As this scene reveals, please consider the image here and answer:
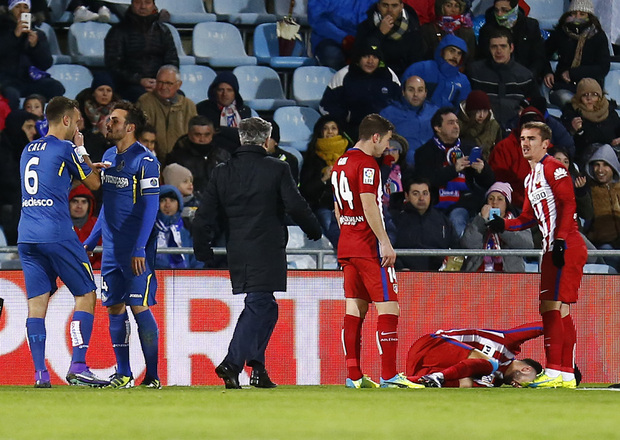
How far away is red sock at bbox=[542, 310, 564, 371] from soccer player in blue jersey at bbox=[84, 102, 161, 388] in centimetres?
287

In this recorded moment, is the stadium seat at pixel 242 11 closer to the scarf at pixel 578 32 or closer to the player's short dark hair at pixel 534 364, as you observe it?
the scarf at pixel 578 32

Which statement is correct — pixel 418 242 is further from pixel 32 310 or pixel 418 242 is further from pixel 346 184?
pixel 32 310

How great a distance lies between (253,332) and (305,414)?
228 cm

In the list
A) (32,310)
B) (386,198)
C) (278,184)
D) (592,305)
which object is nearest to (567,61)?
(386,198)

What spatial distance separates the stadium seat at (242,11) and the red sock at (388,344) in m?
8.17

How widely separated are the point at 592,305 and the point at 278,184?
3.53 metres

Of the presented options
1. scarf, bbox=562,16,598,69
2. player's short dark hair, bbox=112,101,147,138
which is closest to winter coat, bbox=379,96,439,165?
scarf, bbox=562,16,598,69

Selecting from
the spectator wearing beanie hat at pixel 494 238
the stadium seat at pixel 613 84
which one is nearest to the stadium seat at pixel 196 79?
the spectator wearing beanie hat at pixel 494 238

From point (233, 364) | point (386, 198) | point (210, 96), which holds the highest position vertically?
point (210, 96)

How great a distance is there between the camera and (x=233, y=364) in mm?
8148

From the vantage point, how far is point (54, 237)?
8164mm

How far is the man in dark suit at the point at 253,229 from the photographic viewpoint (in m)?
8.23

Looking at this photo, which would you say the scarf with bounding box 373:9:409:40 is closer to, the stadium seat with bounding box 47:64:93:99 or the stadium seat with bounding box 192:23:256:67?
the stadium seat with bounding box 192:23:256:67

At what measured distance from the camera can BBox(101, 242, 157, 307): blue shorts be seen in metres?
8.45
